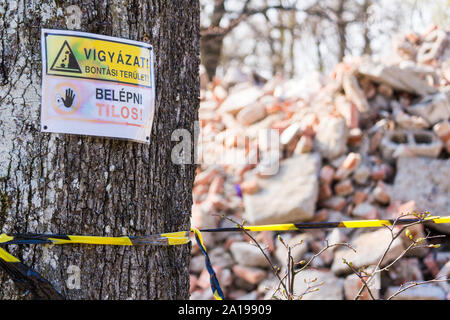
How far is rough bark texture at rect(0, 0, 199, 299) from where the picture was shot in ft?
5.06

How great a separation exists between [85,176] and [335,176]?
A: 3894mm

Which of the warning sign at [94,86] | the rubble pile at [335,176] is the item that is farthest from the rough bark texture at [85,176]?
the rubble pile at [335,176]

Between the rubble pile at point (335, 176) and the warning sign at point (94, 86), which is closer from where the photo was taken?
the warning sign at point (94, 86)

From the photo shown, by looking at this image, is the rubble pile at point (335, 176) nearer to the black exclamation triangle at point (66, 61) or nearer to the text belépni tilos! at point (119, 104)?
the text belépni tilos! at point (119, 104)

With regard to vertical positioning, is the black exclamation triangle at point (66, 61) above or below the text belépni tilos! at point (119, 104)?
above

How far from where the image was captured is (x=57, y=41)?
5.18ft

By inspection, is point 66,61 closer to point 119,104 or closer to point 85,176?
point 119,104

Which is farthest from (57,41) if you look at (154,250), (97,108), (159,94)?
(154,250)

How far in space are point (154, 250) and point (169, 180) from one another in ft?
0.77

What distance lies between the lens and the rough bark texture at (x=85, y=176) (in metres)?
1.54

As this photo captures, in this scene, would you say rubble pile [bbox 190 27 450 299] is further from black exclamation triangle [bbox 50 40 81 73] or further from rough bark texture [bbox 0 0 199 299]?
black exclamation triangle [bbox 50 40 81 73]

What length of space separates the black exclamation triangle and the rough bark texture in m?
0.05

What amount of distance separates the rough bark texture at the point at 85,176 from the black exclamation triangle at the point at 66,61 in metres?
0.05

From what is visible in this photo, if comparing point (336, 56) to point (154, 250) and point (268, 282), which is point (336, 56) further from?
point (154, 250)
